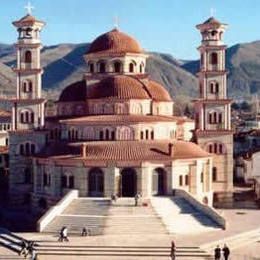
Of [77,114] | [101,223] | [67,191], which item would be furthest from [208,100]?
[101,223]

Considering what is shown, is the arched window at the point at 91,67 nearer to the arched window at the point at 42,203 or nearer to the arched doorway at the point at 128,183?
the arched window at the point at 42,203

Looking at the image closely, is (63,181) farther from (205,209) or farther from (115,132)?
(205,209)

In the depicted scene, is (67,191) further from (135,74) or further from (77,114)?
(135,74)

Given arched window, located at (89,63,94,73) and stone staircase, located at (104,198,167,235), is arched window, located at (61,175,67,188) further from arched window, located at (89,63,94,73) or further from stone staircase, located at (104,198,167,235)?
arched window, located at (89,63,94,73)

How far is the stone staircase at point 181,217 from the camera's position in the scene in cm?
4444

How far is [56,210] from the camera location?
46.1 meters

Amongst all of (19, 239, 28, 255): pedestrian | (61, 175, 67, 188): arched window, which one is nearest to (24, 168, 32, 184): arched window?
(61, 175, 67, 188): arched window

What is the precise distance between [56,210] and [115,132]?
9388 millimetres

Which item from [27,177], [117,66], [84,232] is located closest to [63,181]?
[27,177]

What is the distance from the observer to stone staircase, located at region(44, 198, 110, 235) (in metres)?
44.1

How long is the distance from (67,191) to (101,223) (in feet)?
26.1

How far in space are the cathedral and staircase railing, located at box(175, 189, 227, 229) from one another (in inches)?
54.6

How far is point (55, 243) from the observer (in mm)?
40719

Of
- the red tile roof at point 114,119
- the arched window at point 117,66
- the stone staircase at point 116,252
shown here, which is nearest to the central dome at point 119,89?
the red tile roof at point 114,119
